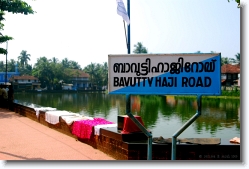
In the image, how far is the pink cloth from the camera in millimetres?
5828

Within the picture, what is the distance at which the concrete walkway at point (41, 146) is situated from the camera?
16.5ft

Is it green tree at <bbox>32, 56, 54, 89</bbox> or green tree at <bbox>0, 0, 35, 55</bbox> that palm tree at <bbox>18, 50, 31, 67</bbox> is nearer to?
green tree at <bbox>32, 56, 54, 89</bbox>

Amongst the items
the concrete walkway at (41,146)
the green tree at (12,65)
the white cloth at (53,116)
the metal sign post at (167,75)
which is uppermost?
the green tree at (12,65)

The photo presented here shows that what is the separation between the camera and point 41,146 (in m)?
5.79

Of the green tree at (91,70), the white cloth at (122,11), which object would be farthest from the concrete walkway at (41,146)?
the green tree at (91,70)

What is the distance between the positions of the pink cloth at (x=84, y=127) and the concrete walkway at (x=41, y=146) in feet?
0.56

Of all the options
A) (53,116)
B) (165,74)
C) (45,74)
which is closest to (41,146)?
(53,116)

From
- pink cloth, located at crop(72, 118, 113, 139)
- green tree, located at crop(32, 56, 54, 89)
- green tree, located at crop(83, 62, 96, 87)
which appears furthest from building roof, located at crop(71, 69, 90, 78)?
pink cloth, located at crop(72, 118, 113, 139)

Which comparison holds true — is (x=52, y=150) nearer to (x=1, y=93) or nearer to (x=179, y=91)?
(x=179, y=91)

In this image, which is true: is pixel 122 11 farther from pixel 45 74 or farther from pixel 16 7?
pixel 45 74

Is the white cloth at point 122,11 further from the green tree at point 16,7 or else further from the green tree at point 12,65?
the green tree at point 12,65

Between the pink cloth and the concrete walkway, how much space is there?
0.17 metres

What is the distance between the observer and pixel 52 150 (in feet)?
17.9

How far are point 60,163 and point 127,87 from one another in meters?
1.52
